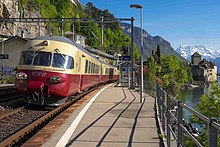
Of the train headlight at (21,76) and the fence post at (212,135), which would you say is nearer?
the fence post at (212,135)

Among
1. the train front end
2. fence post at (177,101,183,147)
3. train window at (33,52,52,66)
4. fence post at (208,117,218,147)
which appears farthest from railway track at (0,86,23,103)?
fence post at (208,117,218,147)

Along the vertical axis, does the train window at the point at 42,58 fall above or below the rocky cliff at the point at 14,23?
below

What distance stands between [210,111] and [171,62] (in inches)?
3450

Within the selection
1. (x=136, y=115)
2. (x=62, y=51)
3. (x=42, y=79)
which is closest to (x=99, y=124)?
(x=136, y=115)

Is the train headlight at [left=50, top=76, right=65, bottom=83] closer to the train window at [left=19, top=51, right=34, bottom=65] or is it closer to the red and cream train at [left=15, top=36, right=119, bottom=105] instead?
the red and cream train at [left=15, top=36, right=119, bottom=105]

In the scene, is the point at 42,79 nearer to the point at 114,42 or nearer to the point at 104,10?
the point at 114,42

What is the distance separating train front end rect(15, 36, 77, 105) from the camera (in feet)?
43.8

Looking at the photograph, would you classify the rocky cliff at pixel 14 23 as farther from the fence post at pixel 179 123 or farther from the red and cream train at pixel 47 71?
the fence post at pixel 179 123

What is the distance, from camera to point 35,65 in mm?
13820

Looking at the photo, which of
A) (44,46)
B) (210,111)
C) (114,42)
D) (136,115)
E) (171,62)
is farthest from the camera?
(114,42)

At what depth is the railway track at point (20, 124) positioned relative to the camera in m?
8.33

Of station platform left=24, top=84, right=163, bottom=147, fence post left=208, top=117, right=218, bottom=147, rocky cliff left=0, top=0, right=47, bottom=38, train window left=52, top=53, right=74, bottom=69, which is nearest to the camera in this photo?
fence post left=208, top=117, right=218, bottom=147

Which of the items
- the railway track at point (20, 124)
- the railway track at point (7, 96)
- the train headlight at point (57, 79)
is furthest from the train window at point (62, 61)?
the railway track at point (7, 96)

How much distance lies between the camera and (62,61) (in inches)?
558
